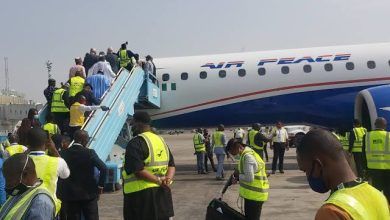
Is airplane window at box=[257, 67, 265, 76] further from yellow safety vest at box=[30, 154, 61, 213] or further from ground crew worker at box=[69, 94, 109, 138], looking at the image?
yellow safety vest at box=[30, 154, 61, 213]

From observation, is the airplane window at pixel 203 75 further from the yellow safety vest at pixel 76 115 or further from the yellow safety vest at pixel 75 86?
the yellow safety vest at pixel 76 115

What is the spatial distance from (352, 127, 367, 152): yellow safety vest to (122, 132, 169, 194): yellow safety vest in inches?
308

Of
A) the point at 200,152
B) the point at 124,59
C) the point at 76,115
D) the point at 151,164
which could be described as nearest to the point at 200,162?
the point at 200,152

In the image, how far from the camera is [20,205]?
3029 millimetres

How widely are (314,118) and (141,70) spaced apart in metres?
6.21

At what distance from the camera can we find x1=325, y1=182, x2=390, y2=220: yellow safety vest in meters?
2.21

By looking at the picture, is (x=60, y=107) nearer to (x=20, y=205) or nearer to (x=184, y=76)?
(x=184, y=76)

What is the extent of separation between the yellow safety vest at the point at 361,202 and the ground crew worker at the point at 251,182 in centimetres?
408

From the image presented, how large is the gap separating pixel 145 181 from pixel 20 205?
2.39 meters

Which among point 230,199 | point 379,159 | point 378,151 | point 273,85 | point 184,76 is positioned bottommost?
point 230,199

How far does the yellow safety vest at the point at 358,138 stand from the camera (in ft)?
39.9

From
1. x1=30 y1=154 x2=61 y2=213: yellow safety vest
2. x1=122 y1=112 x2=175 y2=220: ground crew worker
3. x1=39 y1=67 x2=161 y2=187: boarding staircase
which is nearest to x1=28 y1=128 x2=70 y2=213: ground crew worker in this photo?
x1=30 y1=154 x2=61 y2=213: yellow safety vest

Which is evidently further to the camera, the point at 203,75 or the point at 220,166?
the point at 203,75

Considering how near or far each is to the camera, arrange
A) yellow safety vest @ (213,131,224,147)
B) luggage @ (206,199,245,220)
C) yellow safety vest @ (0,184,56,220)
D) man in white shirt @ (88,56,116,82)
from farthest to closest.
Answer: yellow safety vest @ (213,131,224,147)
man in white shirt @ (88,56,116,82)
luggage @ (206,199,245,220)
yellow safety vest @ (0,184,56,220)
